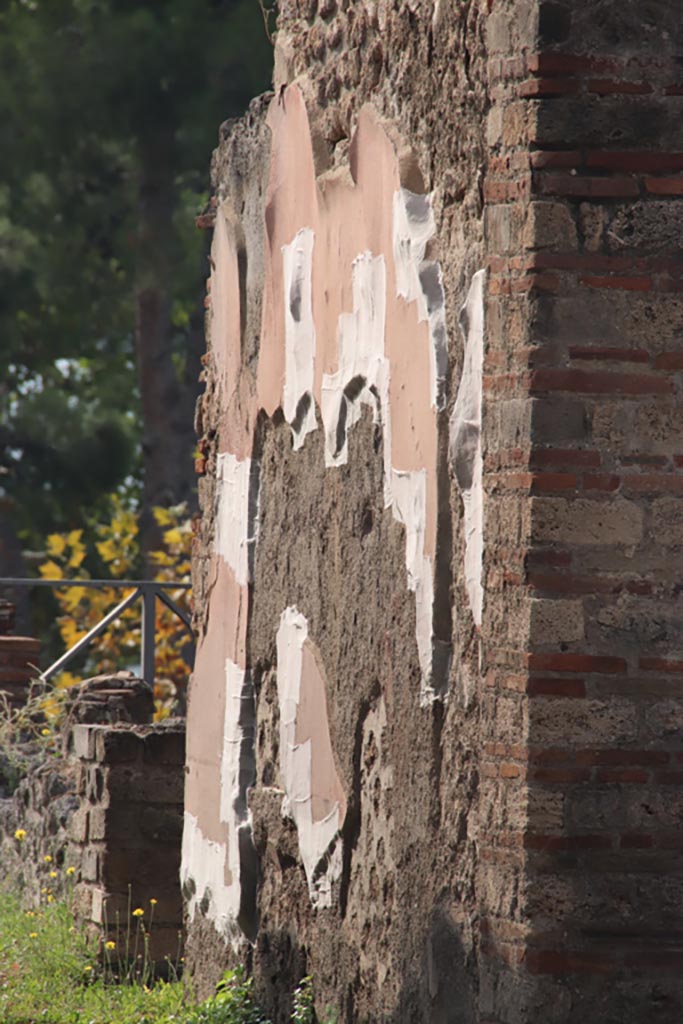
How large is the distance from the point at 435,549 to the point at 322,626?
83 centimetres

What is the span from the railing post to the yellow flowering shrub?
1425mm

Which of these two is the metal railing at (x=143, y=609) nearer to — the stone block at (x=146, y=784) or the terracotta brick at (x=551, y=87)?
the stone block at (x=146, y=784)

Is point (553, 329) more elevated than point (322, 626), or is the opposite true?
point (553, 329)

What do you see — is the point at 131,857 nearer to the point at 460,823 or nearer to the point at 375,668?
the point at 375,668

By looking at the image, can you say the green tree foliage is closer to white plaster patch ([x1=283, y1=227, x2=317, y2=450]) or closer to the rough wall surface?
white plaster patch ([x1=283, y1=227, x2=317, y2=450])

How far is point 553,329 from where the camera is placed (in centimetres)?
347

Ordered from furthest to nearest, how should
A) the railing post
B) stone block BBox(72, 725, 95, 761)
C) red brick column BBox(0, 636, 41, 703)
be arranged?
red brick column BBox(0, 636, 41, 703) → the railing post → stone block BBox(72, 725, 95, 761)

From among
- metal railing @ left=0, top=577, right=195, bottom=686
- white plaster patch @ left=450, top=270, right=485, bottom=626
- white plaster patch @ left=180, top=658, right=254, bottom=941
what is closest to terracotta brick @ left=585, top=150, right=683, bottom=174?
white plaster patch @ left=450, top=270, right=485, bottom=626

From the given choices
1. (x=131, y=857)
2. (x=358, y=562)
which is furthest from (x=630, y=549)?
(x=131, y=857)

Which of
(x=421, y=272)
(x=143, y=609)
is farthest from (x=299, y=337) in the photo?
(x=143, y=609)

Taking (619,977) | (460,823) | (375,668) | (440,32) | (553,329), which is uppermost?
(440,32)

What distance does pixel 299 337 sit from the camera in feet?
16.1

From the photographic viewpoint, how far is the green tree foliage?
1405cm

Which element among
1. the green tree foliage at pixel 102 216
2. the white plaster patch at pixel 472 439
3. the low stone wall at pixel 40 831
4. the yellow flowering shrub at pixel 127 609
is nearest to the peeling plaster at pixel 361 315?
the white plaster patch at pixel 472 439
